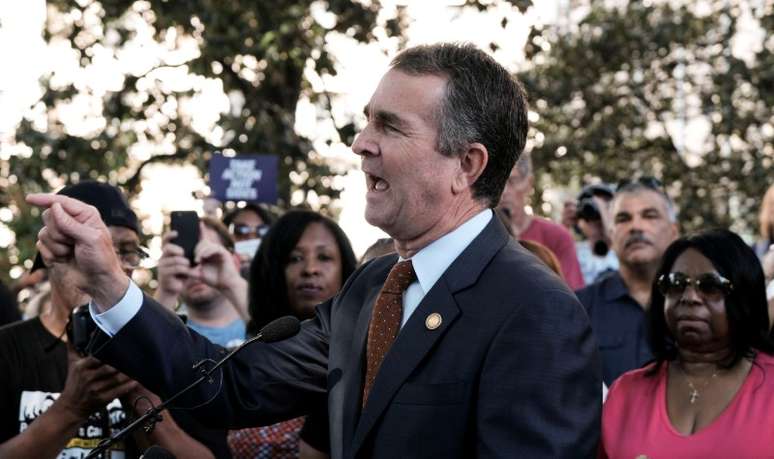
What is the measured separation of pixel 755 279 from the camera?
5617 mm

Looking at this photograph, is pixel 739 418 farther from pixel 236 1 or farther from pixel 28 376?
pixel 236 1

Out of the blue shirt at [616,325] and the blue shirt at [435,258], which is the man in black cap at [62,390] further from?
the blue shirt at [616,325]

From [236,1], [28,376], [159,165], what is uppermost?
[236,1]

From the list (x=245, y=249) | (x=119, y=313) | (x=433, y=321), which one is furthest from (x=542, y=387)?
(x=245, y=249)

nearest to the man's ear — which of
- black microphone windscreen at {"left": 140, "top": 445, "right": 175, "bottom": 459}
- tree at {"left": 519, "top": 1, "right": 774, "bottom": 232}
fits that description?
black microphone windscreen at {"left": 140, "top": 445, "right": 175, "bottom": 459}

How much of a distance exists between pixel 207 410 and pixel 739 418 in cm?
228

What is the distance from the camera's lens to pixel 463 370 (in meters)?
3.35

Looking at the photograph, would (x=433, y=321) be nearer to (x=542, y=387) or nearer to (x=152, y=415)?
(x=542, y=387)

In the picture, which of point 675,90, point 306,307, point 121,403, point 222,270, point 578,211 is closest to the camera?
point 121,403

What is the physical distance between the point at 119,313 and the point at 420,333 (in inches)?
29.2

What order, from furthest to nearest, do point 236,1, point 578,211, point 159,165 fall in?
point 159,165 < point 236,1 < point 578,211

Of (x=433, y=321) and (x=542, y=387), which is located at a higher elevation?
(x=433, y=321)

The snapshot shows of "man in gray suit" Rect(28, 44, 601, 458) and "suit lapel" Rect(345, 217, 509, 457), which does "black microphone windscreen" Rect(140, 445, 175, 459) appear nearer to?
"man in gray suit" Rect(28, 44, 601, 458)

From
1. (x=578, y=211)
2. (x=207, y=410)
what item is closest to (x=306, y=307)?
A: (x=207, y=410)
